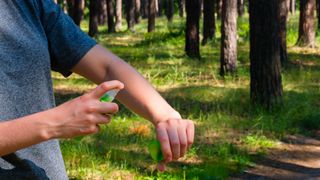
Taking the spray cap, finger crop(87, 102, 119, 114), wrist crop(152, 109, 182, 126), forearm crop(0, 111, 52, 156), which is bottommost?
wrist crop(152, 109, 182, 126)

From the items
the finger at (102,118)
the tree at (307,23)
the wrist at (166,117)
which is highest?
the finger at (102,118)

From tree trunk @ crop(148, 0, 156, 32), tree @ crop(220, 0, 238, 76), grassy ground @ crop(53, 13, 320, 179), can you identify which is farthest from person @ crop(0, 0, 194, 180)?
tree trunk @ crop(148, 0, 156, 32)

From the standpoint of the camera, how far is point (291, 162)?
675 centimetres

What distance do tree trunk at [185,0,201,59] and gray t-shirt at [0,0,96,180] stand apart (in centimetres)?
1271

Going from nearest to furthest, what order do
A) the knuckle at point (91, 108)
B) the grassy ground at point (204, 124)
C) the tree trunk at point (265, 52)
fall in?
the knuckle at point (91, 108) < the grassy ground at point (204, 124) < the tree trunk at point (265, 52)

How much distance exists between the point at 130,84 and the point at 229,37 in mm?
10396

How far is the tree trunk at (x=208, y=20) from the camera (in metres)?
17.5

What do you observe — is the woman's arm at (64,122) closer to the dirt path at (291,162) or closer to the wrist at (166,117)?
the wrist at (166,117)

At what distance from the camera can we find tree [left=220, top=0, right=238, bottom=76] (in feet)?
38.1

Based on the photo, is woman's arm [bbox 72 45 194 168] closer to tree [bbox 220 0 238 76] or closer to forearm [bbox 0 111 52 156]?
forearm [bbox 0 111 52 156]

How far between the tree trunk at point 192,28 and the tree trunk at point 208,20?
9.21ft

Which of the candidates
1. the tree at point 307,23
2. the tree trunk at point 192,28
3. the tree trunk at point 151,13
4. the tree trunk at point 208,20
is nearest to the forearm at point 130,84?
the tree trunk at point 192,28

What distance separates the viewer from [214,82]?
Answer: 429 inches

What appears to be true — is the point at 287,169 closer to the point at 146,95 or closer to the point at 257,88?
the point at 257,88
